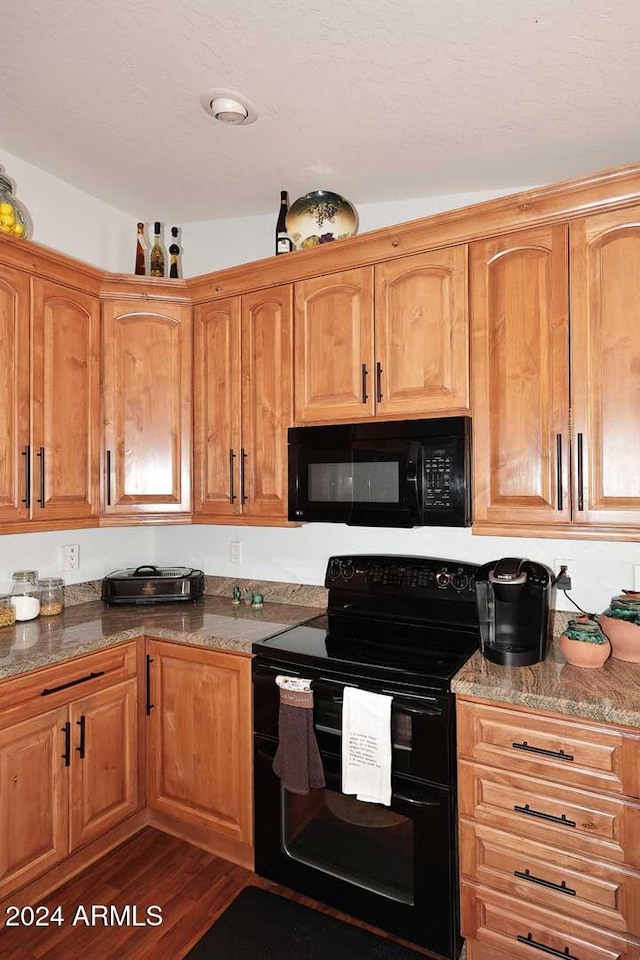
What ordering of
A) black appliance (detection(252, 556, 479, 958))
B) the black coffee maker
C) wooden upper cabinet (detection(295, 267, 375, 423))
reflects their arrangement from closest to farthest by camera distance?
black appliance (detection(252, 556, 479, 958)), the black coffee maker, wooden upper cabinet (detection(295, 267, 375, 423))

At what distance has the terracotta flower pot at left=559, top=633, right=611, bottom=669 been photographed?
1657 millimetres

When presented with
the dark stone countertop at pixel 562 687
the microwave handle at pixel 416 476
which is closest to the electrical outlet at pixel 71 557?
the microwave handle at pixel 416 476

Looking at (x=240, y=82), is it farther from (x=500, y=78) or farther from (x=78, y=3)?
(x=500, y=78)

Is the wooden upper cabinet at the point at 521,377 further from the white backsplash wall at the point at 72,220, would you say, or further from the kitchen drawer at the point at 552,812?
the white backsplash wall at the point at 72,220

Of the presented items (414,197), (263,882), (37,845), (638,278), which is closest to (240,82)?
(414,197)

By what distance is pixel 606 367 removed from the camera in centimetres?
170

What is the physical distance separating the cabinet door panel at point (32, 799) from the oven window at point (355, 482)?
4.00 ft

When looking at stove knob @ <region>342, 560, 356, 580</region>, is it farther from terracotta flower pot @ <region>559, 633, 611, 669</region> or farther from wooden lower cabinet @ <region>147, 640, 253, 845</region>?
terracotta flower pot @ <region>559, 633, 611, 669</region>

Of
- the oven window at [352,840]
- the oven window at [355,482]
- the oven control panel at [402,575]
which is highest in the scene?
the oven window at [355,482]

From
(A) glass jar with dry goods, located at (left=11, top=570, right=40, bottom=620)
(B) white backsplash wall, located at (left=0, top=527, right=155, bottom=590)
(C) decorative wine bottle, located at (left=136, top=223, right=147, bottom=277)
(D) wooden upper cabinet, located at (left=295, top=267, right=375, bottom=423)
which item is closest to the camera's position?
(D) wooden upper cabinet, located at (left=295, top=267, right=375, bottom=423)

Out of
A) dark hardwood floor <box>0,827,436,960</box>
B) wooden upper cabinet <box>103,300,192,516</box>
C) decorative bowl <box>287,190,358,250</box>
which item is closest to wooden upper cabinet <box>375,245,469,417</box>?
decorative bowl <box>287,190,358,250</box>

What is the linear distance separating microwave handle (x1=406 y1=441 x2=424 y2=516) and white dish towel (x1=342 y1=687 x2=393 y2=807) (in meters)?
0.66

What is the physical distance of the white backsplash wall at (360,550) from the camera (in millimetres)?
1992

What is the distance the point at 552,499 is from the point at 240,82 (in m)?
1.65
